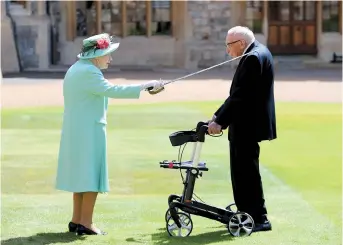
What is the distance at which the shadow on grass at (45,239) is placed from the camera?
7227mm

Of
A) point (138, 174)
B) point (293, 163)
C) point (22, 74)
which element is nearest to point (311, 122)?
point (293, 163)

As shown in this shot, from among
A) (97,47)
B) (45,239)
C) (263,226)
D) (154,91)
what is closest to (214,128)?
(154,91)

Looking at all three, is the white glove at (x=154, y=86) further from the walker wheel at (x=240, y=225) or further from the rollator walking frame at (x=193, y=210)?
the walker wheel at (x=240, y=225)

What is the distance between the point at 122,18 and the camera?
1120 inches

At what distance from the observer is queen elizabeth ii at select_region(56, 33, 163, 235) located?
739 centimetres

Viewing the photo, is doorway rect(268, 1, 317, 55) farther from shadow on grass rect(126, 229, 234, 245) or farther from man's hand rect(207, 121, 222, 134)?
man's hand rect(207, 121, 222, 134)

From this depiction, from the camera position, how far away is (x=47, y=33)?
27.3 metres

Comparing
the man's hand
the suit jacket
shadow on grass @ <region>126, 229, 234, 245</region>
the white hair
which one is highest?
the white hair

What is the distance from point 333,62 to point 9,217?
20.8 m

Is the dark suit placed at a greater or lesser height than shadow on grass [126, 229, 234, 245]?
greater

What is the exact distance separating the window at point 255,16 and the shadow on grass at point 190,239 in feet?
68.6

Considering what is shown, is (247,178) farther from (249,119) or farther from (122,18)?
(122,18)

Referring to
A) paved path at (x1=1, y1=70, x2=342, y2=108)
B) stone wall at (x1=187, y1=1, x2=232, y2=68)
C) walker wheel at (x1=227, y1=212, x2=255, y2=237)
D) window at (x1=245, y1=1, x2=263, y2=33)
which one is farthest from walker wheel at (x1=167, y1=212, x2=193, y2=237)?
window at (x1=245, y1=1, x2=263, y2=33)

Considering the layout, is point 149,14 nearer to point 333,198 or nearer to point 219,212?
point 333,198
